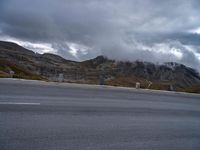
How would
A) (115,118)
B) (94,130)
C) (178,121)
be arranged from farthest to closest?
(178,121), (115,118), (94,130)

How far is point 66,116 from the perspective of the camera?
9.15m

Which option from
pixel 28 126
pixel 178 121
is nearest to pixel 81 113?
pixel 28 126

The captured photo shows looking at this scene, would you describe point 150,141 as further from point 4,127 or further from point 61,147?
point 4,127

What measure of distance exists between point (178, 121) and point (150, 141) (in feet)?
12.6

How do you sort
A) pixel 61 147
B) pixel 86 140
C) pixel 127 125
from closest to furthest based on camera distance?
pixel 61 147, pixel 86 140, pixel 127 125

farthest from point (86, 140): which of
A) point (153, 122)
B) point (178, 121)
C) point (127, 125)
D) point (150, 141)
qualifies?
point (178, 121)

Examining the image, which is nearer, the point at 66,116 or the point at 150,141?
the point at 150,141

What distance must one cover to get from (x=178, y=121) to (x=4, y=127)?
6.30 metres

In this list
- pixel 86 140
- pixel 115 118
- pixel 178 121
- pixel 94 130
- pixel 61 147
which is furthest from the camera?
pixel 178 121

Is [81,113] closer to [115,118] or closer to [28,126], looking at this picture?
[115,118]

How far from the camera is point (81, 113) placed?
1000cm

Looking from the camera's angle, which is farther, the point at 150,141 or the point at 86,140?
the point at 150,141

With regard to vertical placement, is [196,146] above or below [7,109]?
below

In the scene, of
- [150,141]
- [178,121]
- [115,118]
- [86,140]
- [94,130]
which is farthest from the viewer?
[178,121]
